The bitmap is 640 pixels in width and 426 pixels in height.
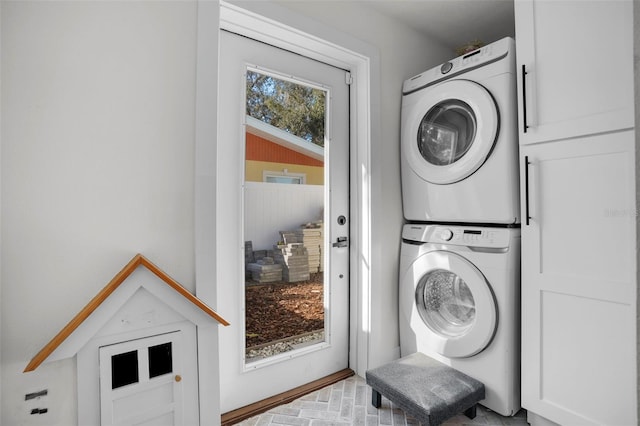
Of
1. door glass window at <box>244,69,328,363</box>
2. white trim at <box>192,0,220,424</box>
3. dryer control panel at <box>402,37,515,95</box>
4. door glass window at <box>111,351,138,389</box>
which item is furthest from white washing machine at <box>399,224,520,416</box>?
door glass window at <box>111,351,138,389</box>

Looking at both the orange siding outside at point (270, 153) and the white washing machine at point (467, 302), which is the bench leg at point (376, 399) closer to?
the white washing machine at point (467, 302)

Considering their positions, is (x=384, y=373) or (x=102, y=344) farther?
(x=384, y=373)

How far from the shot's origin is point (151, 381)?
1.13 meters

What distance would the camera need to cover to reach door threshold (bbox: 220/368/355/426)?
5.36 ft

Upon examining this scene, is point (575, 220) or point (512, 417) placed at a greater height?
point (575, 220)

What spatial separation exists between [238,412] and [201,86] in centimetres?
162

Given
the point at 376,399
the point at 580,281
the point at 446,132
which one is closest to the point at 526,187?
the point at 580,281

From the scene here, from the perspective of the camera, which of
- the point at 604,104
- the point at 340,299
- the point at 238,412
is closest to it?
the point at 604,104

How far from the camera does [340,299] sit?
210 cm

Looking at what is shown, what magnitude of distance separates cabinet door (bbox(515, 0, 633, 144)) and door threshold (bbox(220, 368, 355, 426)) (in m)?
1.73

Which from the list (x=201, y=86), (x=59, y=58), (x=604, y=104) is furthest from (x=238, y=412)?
(x=604, y=104)

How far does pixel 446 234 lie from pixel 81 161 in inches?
69.3

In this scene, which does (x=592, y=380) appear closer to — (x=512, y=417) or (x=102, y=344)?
(x=512, y=417)

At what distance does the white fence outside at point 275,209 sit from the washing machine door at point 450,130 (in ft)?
2.22
